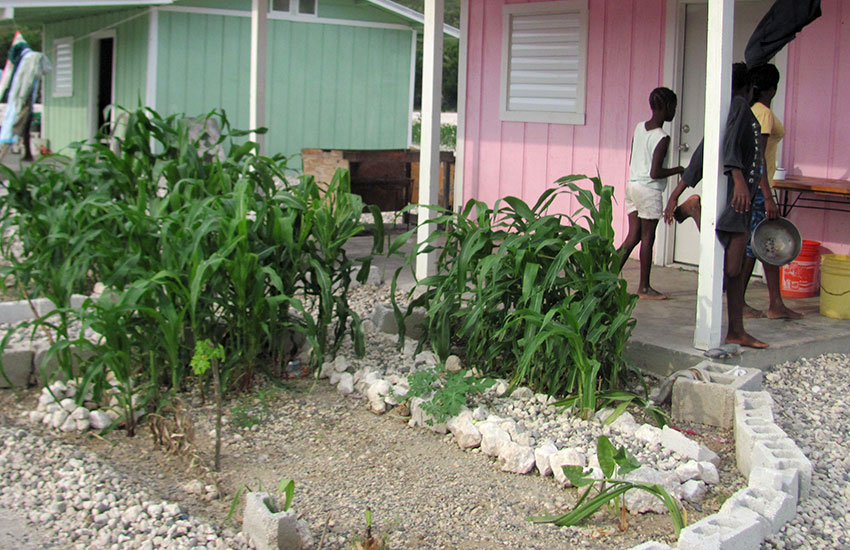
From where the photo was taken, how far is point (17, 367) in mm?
5473

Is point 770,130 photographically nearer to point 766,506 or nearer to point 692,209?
point 692,209

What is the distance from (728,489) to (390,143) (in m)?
12.3

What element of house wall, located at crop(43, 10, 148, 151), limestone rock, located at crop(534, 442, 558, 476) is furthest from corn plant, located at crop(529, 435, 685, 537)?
house wall, located at crop(43, 10, 148, 151)

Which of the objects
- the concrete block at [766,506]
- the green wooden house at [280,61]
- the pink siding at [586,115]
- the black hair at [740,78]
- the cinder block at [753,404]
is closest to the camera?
the concrete block at [766,506]

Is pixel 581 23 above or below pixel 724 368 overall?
above

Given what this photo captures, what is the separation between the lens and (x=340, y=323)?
5.62m

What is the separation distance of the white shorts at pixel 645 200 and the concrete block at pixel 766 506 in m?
3.47

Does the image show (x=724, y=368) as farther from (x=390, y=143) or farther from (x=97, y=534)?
(x=390, y=143)

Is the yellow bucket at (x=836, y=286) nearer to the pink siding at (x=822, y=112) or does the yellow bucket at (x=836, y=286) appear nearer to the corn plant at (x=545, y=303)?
the pink siding at (x=822, y=112)

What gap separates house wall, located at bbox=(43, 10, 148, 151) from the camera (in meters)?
14.7

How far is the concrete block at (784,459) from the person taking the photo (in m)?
3.96

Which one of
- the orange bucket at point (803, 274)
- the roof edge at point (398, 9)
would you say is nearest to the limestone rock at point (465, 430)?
the orange bucket at point (803, 274)

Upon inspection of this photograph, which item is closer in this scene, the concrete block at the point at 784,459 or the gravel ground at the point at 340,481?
the gravel ground at the point at 340,481

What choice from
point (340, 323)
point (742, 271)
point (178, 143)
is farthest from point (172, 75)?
point (742, 271)
